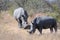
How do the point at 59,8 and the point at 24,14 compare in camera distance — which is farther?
the point at 59,8

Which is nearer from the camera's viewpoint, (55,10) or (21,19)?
(21,19)

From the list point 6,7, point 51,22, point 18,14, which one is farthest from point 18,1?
point 51,22

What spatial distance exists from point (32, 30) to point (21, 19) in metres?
4.27

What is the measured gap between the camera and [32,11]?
23.7m

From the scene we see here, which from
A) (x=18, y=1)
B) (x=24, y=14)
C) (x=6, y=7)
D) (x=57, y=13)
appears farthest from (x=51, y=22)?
(x=6, y=7)

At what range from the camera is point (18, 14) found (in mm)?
18141

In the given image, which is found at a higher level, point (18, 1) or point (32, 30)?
point (18, 1)

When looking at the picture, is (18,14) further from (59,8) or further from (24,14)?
(59,8)

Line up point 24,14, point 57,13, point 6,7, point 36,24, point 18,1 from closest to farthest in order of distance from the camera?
point 36,24, point 24,14, point 57,13, point 18,1, point 6,7

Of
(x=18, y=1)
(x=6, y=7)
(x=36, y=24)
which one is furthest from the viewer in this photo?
(x=6, y=7)

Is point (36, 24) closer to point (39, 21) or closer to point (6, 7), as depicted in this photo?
point (39, 21)

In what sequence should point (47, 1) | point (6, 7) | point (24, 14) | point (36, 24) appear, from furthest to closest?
1. point (6, 7)
2. point (47, 1)
3. point (24, 14)
4. point (36, 24)

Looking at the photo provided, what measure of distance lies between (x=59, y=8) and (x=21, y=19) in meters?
4.30

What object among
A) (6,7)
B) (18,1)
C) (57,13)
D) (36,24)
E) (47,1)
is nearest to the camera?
(36,24)
